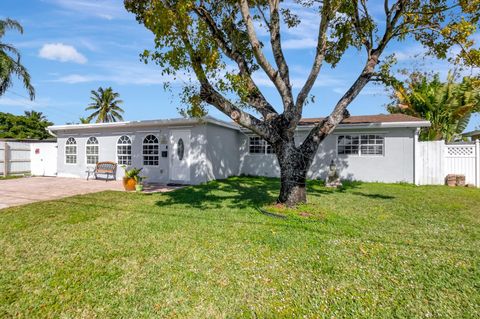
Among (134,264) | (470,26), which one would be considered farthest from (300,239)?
(470,26)

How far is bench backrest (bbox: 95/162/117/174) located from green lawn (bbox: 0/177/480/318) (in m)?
6.83

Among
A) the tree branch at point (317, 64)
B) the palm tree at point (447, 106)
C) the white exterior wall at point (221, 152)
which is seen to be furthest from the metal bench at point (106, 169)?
the palm tree at point (447, 106)

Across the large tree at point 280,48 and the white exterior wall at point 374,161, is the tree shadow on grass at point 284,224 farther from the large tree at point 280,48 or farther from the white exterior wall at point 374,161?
the white exterior wall at point 374,161

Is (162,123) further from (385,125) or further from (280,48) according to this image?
(385,125)

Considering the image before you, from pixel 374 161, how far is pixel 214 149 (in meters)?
7.55

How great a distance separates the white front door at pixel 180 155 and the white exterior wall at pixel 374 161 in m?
4.64

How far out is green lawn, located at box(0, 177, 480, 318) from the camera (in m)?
2.67

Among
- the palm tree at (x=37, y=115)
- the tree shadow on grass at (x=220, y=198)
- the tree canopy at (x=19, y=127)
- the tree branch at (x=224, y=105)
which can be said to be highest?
the palm tree at (x=37, y=115)

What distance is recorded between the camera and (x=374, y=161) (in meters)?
12.5

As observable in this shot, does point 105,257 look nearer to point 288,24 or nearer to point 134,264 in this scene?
point 134,264

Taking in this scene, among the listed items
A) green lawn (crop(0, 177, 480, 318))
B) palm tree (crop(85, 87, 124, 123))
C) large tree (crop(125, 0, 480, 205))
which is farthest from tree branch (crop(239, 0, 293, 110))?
palm tree (crop(85, 87, 124, 123))

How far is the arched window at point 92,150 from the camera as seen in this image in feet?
47.1

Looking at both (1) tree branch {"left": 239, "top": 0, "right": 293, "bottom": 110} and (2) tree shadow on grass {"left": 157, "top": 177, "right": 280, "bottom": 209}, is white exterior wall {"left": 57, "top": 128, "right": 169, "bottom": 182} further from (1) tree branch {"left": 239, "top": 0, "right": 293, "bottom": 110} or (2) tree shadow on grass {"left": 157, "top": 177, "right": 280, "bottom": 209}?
(1) tree branch {"left": 239, "top": 0, "right": 293, "bottom": 110}

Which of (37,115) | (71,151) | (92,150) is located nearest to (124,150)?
(92,150)
